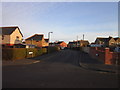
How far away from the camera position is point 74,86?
5371 mm

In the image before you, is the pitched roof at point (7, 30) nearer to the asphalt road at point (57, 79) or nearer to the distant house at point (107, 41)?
the asphalt road at point (57, 79)

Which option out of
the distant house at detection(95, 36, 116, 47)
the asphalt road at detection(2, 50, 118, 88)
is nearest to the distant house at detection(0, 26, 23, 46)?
the asphalt road at detection(2, 50, 118, 88)

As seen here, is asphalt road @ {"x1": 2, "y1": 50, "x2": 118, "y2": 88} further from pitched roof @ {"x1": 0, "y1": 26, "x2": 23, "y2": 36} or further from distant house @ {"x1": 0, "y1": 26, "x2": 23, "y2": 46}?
pitched roof @ {"x1": 0, "y1": 26, "x2": 23, "y2": 36}

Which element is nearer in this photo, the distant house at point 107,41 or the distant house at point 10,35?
the distant house at point 10,35

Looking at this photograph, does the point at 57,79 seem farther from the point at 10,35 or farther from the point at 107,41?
the point at 107,41

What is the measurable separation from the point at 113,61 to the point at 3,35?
28600mm

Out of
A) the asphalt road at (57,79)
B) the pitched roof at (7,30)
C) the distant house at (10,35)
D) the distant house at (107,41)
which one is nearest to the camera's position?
the asphalt road at (57,79)

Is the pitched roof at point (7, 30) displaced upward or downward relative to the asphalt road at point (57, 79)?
upward

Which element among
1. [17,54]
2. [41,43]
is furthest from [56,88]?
[41,43]

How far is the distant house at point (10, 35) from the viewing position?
30.2 metres

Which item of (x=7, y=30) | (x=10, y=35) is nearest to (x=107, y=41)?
(x=10, y=35)

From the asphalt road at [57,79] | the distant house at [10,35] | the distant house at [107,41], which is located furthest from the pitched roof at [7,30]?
the distant house at [107,41]

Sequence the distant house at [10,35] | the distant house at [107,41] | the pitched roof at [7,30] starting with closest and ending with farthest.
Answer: the distant house at [10,35]
the pitched roof at [7,30]
the distant house at [107,41]

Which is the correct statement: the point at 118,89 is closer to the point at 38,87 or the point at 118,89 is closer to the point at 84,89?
the point at 84,89
